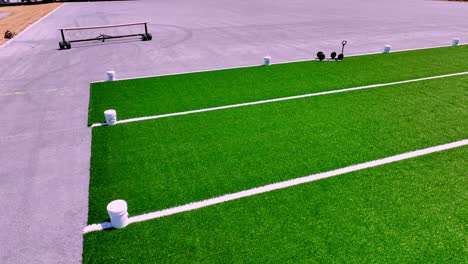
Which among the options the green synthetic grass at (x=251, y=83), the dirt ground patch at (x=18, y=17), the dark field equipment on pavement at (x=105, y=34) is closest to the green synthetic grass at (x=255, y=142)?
the green synthetic grass at (x=251, y=83)

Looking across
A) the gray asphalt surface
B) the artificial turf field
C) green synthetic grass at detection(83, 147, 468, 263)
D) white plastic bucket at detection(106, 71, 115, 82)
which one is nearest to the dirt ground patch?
the gray asphalt surface

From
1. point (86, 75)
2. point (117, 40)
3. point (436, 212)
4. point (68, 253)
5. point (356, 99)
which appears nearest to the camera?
point (68, 253)

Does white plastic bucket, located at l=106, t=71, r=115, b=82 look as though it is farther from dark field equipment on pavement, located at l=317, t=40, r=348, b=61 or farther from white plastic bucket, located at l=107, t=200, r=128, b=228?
dark field equipment on pavement, located at l=317, t=40, r=348, b=61

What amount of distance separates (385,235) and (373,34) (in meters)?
17.2

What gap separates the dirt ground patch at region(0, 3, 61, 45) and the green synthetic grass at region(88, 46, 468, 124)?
1221cm

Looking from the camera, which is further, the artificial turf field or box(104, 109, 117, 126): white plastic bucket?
box(104, 109, 117, 126): white plastic bucket

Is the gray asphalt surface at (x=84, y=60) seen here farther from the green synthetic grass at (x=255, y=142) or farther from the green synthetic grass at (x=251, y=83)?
the green synthetic grass at (x=251, y=83)

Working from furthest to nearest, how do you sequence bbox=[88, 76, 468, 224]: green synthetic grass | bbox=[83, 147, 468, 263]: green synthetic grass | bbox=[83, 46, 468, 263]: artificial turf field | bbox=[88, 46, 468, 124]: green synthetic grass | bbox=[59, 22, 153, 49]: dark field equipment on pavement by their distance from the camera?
bbox=[59, 22, 153, 49]: dark field equipment on pavement < bbox=[88, 46, 468, 124]: green synthetic grass < bbox=[88, 76, 468, 224]: green synthetic grass < bbox=[83, 46, 468, 263]: artificial turf field < bbox=[83, 147, 468, 263]: green synthetic grass

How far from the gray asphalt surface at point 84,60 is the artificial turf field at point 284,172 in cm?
60

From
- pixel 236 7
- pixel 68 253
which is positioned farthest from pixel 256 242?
pixel 236 7

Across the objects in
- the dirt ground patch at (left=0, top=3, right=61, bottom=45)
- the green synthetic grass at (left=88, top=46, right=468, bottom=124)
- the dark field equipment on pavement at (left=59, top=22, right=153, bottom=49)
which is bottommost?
the green synthetic grass at (left=88, top=46, right=468, bottom=124)

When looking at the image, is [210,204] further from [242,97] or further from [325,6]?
[325,6]

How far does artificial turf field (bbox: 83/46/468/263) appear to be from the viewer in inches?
185

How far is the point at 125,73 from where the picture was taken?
12.7m
